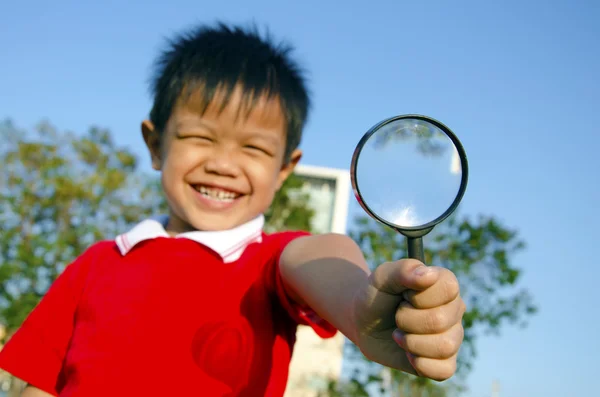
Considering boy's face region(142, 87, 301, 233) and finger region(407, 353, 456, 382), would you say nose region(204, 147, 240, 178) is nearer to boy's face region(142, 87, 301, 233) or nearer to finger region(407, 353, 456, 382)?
boy's face region(142, 87, 301, 233)

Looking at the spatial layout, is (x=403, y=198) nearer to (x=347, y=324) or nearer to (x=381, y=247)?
(x=347, y=324)

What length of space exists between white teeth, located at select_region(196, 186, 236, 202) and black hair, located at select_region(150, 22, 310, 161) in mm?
289

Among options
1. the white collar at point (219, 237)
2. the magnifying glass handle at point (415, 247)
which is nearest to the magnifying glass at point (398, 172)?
the magnifying glass handle at point (415, 247)

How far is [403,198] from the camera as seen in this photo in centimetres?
148

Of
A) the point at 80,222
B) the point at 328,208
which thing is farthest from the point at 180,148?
the point at 328,208

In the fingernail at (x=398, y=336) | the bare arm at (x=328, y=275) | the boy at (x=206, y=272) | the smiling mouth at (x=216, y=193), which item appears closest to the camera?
the fingernail at (x=398, y=336)

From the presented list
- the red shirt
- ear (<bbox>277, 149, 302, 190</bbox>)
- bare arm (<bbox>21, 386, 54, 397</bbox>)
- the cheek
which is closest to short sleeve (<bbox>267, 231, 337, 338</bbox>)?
the red shirt

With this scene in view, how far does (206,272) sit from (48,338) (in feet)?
2.47

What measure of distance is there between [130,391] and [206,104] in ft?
3.35

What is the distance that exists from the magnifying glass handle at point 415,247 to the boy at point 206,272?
1.06 feet

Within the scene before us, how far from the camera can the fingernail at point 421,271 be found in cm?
118

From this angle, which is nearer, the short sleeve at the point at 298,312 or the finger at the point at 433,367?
the finger at the point at 433,367

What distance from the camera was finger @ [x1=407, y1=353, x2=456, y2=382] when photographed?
123 cm

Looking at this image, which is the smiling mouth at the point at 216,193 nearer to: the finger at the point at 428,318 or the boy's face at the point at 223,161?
the boy's face at the point at 223,161
